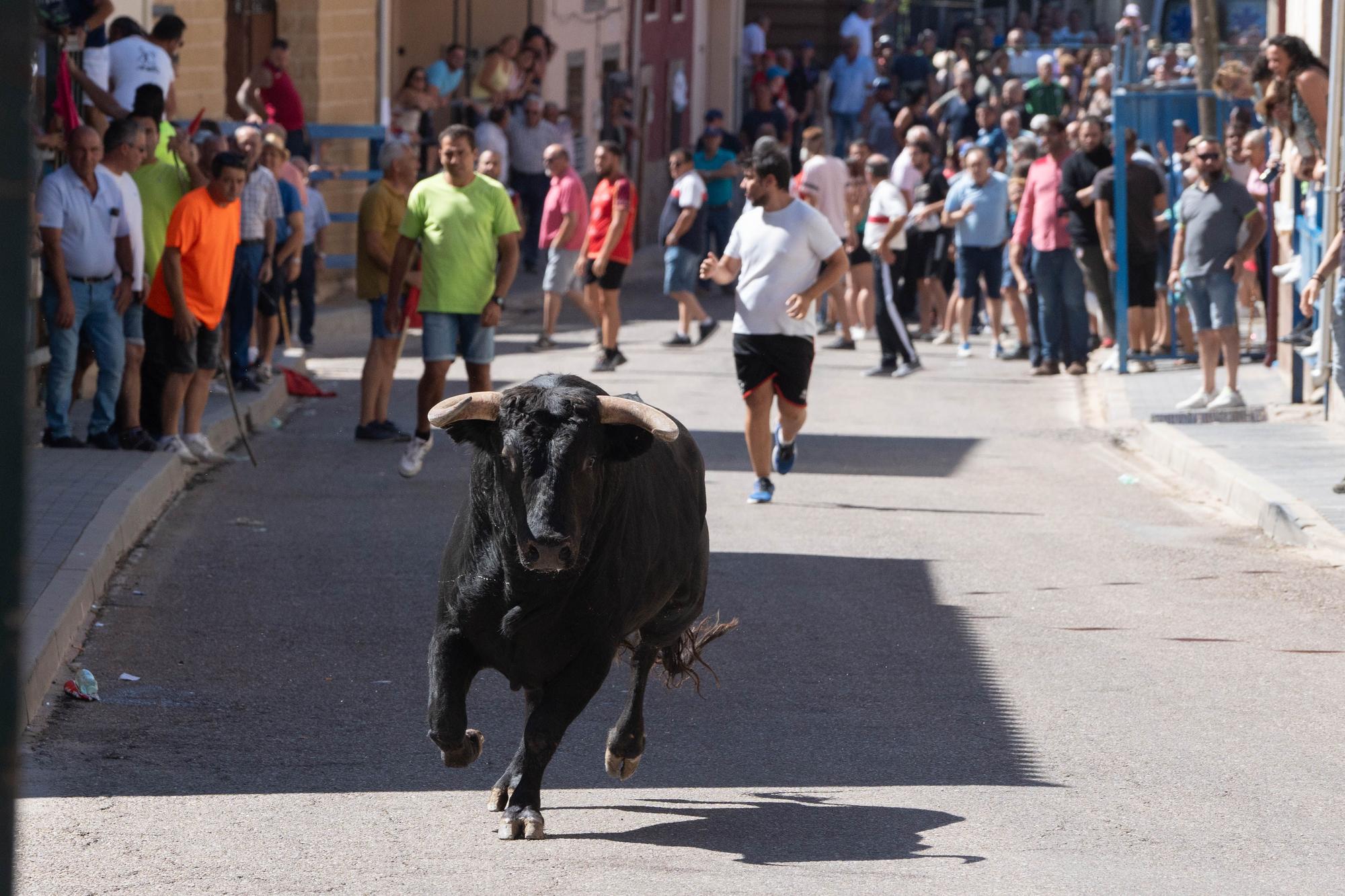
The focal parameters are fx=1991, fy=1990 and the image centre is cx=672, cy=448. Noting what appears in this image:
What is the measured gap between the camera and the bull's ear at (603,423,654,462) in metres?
5.20

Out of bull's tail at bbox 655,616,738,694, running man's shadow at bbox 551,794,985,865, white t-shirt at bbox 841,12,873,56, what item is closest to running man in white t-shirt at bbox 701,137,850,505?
bull's tail at bbox 655,616,738,694

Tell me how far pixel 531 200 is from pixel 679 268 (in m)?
7.22

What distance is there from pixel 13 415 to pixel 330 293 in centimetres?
2175

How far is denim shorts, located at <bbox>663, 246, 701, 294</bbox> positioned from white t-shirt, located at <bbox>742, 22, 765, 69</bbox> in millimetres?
21388

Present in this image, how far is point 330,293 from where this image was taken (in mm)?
23406

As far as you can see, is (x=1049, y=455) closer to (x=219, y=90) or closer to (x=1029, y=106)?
(x=219, y=90)

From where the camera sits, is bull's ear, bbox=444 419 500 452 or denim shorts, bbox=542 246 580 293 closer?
bull's ear, bbox=444 419 500 452

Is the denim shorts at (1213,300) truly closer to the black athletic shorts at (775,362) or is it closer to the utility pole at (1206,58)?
the utility pole at (1206,58)

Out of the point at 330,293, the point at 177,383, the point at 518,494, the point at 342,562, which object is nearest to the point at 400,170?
the point at 177,383

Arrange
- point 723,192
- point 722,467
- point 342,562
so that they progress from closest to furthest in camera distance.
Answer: point 342,562 < point 722,467 < point 723,192

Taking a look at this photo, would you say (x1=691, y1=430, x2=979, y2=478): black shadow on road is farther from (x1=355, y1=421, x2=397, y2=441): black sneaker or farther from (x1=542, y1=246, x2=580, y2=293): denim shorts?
(x1=542, y1=246, x2=580, y2=293): denim shorts

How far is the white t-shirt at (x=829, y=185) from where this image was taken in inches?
757

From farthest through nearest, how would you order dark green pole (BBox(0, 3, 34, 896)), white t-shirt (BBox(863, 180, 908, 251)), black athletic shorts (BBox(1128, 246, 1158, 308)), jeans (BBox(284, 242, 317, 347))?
Result: 1. white t-shirt (BBox(863, 180, 908, 251))
2. jeans (BBox(284, 242, 317, 347))
3. black athletic shorts (BBox(1128, 246, 1158, 308))
4. dark green pole (BBox(0, 3, 34, 896))

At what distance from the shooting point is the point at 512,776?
5570 mm
